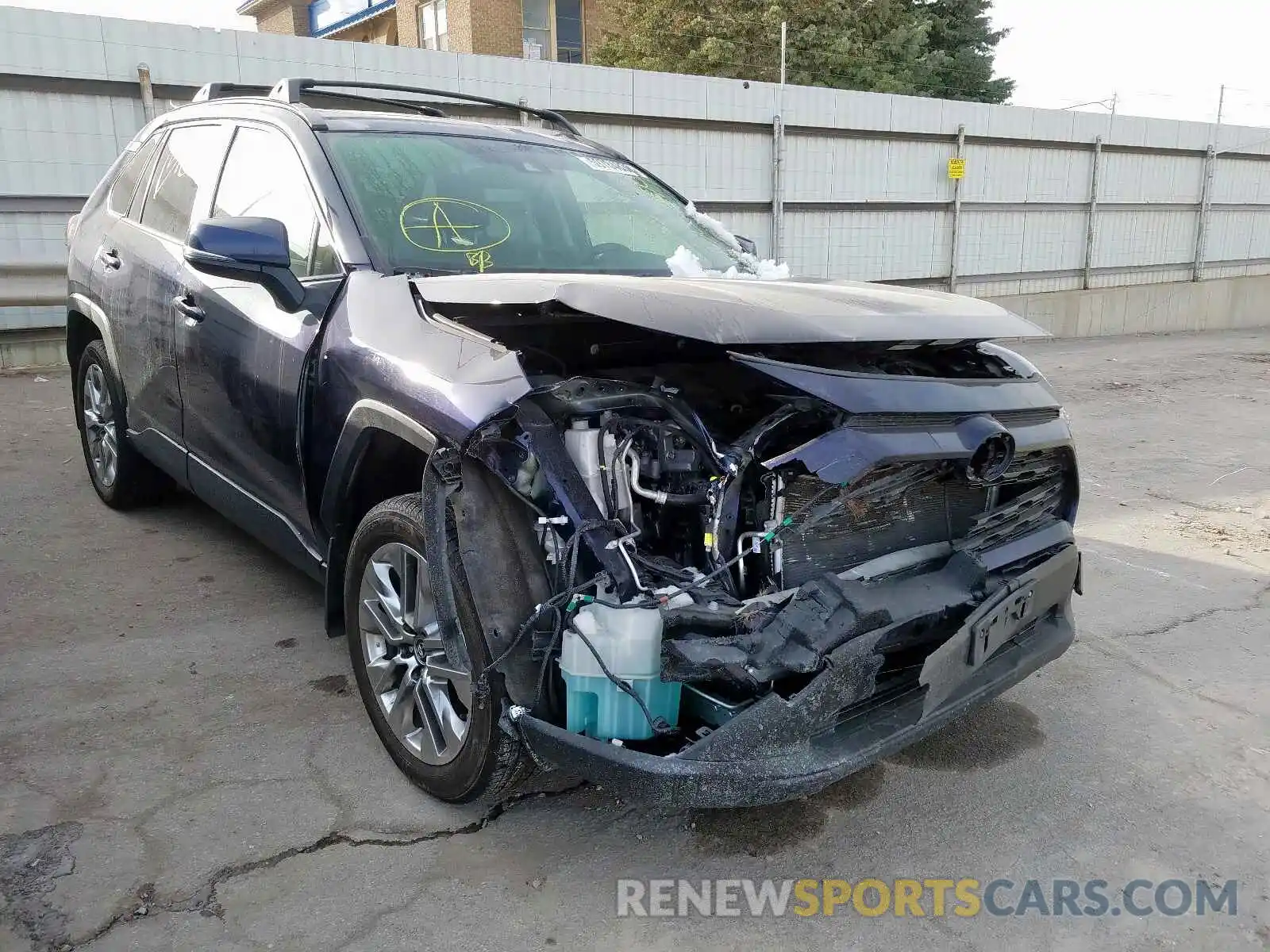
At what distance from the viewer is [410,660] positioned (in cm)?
270

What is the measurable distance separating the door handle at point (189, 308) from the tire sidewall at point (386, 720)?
128cm

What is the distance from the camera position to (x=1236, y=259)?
19656 mm

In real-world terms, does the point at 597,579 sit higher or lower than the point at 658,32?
lower

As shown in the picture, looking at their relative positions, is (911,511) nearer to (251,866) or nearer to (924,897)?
(924,897)

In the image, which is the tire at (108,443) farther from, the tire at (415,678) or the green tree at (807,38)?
the green tree at (807,38)

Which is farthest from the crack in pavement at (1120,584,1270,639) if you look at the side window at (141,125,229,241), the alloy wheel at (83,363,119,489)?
the alloy wheel at (83,363,119,489)

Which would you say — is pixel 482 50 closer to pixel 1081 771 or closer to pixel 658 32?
pixel 658 32

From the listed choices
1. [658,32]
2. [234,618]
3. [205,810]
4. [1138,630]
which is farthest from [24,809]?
[658,32]

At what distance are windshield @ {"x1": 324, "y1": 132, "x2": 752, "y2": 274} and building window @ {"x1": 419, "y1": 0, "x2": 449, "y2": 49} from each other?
22.2 metres

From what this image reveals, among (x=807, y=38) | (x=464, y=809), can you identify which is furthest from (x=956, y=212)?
(x=464, y=809)

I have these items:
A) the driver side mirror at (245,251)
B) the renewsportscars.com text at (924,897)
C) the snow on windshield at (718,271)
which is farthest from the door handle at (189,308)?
the renewsportscars.com text at (924,897)

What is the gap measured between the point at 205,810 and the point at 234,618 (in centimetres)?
138

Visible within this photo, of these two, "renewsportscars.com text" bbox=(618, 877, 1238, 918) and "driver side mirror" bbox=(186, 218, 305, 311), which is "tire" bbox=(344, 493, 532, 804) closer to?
"renewsportscars.com text" bbox=(618, 877, 1238, 918)

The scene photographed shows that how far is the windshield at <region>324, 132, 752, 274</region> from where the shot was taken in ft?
10.3
